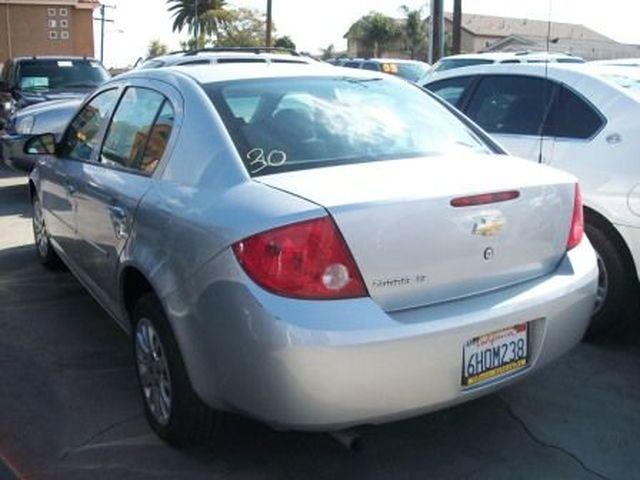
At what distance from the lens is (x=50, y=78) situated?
13.1 m

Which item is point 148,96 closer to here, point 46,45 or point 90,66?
point 90,66

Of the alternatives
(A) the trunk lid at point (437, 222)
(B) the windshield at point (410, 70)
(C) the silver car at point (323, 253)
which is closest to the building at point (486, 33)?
(B) the windshield at point (410, 70)

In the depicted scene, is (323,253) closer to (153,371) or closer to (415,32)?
(153,371)

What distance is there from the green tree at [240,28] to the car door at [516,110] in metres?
65.8

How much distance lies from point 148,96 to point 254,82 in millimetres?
594

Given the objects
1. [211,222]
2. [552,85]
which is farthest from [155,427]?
[552,85]

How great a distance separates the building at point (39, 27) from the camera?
46094 millimetres

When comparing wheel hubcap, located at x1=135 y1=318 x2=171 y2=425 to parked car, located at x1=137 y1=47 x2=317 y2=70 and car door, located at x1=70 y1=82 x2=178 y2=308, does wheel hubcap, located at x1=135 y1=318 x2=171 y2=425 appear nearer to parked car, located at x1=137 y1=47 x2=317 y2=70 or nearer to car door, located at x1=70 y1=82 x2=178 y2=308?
car door, located at x1=70 y1=82 x2=178 y2=308

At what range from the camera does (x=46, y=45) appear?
46750 mm

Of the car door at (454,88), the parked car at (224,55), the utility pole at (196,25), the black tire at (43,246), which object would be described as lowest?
the black tire at (43,246)

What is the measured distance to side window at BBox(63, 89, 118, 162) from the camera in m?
4.57

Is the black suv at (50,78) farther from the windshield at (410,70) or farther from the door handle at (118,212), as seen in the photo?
the door handle at (118,212)

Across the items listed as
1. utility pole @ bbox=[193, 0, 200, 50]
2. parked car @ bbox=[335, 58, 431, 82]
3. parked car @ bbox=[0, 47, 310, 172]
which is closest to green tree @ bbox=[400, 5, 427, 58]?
utility pole @ bbox=[193, 0, 200, 50]

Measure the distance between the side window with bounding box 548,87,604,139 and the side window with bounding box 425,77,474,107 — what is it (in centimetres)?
94
